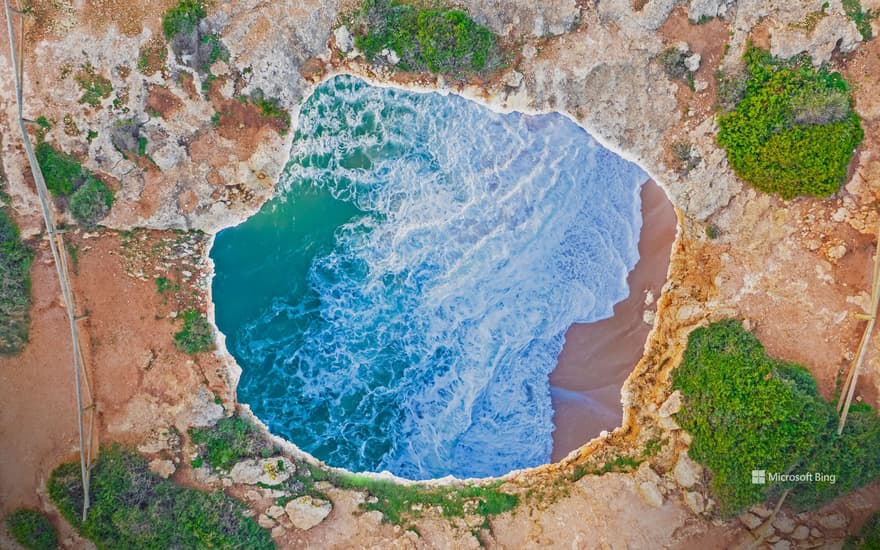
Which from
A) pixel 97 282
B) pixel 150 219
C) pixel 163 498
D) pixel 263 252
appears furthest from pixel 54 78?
pixel 163 498

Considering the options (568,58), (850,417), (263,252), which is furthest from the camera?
(263,252)

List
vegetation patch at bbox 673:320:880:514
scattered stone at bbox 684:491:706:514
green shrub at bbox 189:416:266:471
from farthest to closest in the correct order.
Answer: green shrub at bbox 189:416:266:471
scattered stone at bbox 684:491:706:514
vegetation patch at bbox 673:320:880:514

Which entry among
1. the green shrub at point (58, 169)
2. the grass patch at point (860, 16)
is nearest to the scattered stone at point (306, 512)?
the green shrub at point (58, 169)

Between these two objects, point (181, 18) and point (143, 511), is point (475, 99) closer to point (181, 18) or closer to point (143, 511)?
point (181, 18)

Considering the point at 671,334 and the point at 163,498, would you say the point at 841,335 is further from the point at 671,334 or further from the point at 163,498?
the point at 163,498

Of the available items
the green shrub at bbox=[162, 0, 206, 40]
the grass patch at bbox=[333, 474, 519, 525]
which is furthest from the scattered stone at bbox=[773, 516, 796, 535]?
the green shrub at bbox=[162, 0, 206, 40]

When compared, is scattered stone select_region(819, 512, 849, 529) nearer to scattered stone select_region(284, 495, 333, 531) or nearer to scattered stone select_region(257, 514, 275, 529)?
scattered stone select_region(284, 495, 333, 531)

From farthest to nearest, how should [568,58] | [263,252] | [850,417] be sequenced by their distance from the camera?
[263,252] < [568,58] < [850,417]
